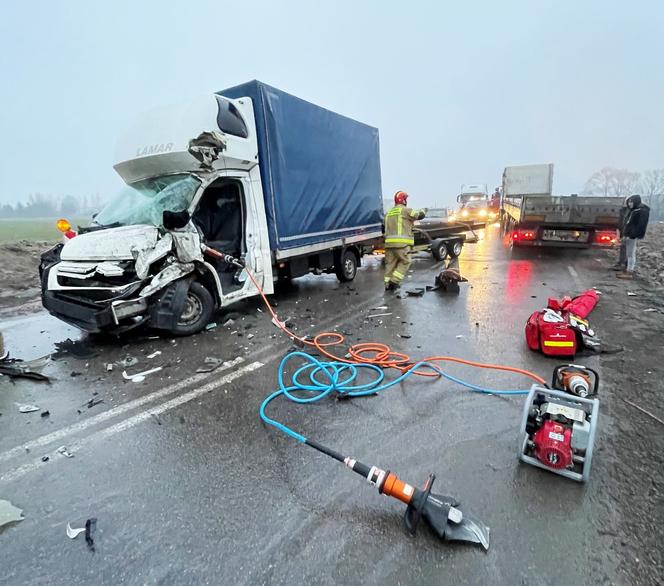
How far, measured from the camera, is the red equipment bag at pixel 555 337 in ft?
12.9

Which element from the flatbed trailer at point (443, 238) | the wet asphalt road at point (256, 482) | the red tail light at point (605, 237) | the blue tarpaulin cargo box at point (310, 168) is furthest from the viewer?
the flatbed trailer at point (443, 238)

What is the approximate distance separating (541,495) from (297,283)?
22.3 ft

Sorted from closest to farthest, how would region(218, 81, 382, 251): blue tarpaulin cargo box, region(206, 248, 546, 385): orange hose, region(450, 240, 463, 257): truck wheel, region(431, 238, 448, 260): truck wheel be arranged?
region(206, 248, 546, 385): orange hose, region(218, 81, 382, 251): blue tarpaulin cargo box, region(431, 238, 448, 260): truck wheel, region(450, 240, 463, 257): truck wheel

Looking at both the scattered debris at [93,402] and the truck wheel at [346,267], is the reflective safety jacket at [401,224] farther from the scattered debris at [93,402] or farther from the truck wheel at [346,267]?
the scattered debris at [93,402]

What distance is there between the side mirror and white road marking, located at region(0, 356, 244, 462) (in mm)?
1903

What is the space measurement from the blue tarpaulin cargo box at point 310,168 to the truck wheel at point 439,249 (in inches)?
113

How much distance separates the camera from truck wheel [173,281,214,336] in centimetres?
482

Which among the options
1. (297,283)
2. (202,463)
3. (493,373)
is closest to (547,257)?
(297,283)

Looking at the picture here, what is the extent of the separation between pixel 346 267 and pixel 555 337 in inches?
186

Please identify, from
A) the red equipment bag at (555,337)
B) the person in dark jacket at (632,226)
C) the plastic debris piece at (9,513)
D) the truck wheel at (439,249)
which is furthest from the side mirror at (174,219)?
the person in dark jacket at (632,226)

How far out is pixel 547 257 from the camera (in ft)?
35.9

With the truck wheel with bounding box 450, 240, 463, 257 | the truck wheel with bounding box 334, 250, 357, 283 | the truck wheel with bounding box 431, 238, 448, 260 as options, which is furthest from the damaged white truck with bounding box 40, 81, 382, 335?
the truck wheel with bounding box 450, 240, 463, 257

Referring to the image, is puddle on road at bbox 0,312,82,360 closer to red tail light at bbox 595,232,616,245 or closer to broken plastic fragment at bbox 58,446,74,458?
broken plastic fragment at bbox 58,446,74,458

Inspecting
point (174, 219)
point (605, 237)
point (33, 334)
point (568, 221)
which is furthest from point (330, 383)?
point (605, 237)
